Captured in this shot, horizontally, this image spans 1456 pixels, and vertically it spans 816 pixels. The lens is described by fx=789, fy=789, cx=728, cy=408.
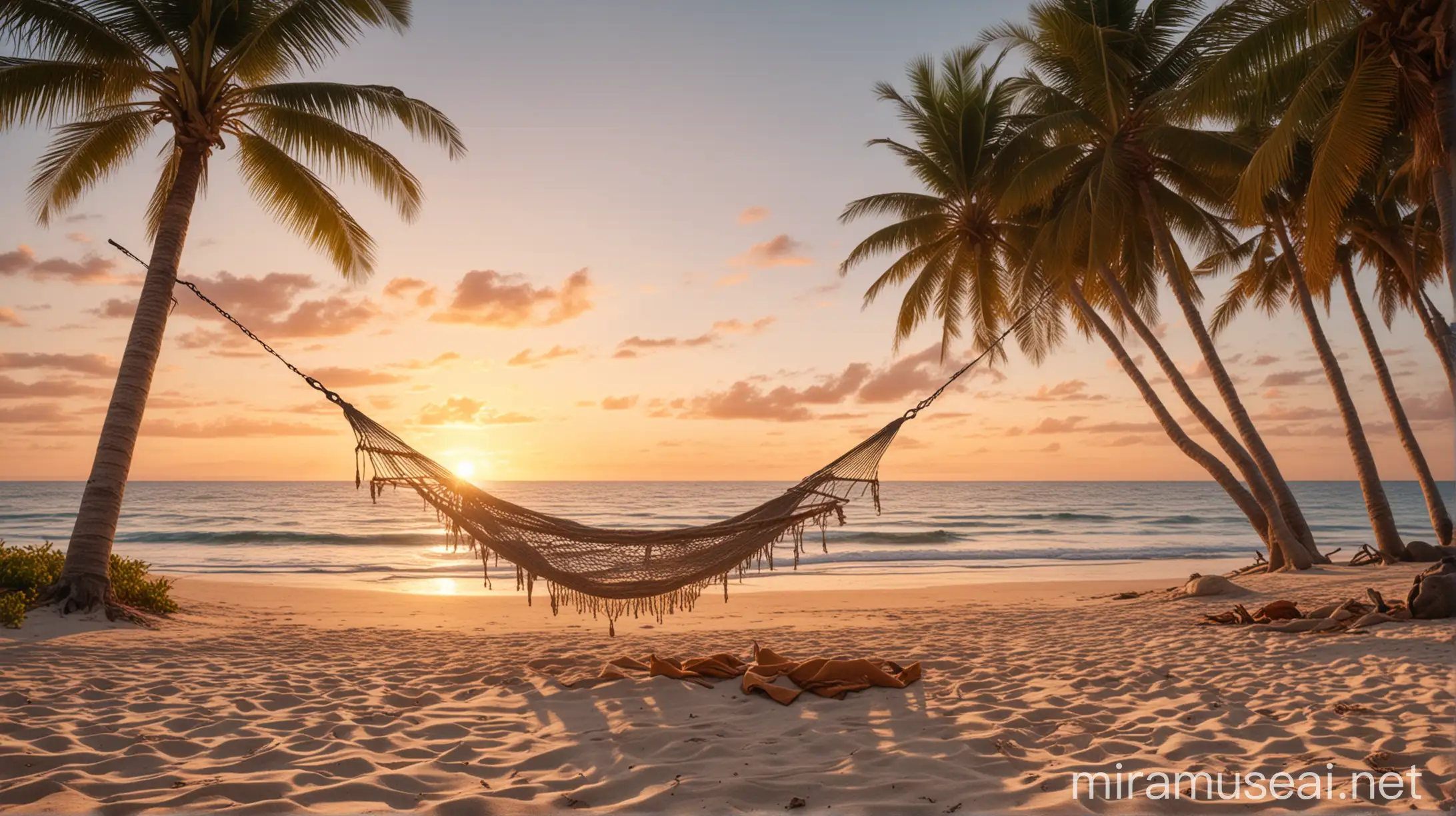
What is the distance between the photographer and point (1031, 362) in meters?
8.23

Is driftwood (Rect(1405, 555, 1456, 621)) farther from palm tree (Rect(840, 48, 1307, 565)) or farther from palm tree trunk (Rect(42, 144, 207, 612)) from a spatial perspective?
palm tree trunk (Rect(42, 144, 207, 612))

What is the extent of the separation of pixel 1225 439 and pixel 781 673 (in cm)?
535

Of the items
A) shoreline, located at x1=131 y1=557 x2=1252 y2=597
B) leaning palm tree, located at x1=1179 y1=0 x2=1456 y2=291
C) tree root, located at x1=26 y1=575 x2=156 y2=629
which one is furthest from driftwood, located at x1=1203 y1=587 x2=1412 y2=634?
tree root, located at x1=26 y1=575 x2=156 y2=629

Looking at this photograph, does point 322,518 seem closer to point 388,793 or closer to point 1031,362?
point 1031,362

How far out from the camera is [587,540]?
3.34m

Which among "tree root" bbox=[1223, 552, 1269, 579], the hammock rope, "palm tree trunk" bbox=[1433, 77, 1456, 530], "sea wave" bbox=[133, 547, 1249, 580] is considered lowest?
"sea wave" bbox=[133, 547, 1249, 580]

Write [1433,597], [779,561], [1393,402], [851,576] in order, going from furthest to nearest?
[779,561] < [851,576] < [1393,402] < [1433,597]

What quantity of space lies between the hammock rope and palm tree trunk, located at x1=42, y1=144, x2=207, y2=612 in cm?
175

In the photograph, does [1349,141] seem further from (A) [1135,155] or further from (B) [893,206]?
(B) [893,206]

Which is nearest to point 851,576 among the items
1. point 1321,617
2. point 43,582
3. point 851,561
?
point 851,561

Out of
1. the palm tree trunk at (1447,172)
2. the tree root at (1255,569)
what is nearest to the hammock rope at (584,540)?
the palm tree trunk at (1447,172)

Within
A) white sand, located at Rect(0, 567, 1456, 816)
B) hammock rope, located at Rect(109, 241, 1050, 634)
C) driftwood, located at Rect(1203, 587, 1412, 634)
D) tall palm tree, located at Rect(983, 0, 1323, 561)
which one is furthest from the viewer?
tall palm tree, located at Rect(983, 0, 1323, 561)

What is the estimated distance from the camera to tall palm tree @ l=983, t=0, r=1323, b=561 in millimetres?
6102

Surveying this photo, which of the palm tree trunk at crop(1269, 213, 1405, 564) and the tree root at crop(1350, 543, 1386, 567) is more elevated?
the palm tree trunk at crop(1269, 213, 1405, 564)
